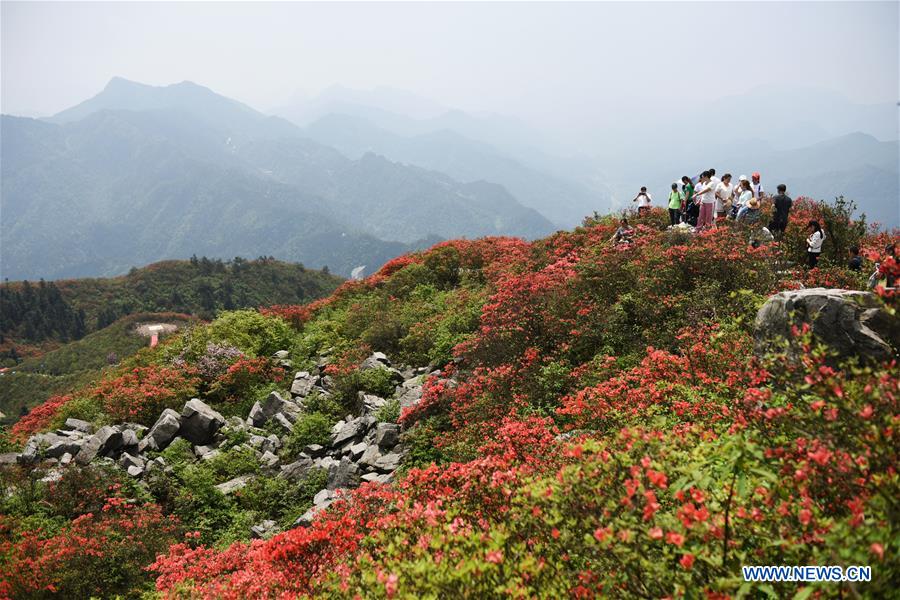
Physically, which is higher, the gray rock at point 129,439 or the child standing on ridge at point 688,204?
the child standing on ridge at point 688,204

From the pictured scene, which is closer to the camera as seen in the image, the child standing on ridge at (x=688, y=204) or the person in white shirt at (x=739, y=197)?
the person in white shirt at (x=739, y=197)

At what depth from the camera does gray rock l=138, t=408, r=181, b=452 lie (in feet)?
37.4

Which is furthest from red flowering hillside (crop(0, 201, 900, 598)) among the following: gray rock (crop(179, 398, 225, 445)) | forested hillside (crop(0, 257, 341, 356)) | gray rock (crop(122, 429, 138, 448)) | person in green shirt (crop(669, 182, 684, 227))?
forested hillside (crop(0, 257, 341, 356))

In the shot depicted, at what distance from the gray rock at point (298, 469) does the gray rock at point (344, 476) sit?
2.36 feet

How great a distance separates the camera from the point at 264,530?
8430mm

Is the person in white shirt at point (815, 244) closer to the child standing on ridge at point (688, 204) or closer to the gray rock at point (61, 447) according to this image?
the child standing on ridge at point (688, 204)

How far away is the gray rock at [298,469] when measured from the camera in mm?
9828

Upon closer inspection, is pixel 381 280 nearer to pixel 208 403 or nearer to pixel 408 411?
pixel 208 403

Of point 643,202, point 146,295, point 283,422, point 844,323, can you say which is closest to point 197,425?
point 283,422

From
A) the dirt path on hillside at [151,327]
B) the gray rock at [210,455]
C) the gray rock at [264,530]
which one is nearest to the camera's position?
the gray rock at [264,530]

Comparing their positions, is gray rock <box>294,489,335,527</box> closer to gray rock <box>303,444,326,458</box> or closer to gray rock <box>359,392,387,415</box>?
gray rock <box>303,444,326,458</box>

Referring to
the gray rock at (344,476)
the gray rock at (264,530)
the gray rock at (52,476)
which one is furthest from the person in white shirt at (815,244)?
the gray rock at (52,476)

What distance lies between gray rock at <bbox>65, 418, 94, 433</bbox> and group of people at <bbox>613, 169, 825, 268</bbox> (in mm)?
16044

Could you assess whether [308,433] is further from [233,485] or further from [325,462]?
[233,485]
